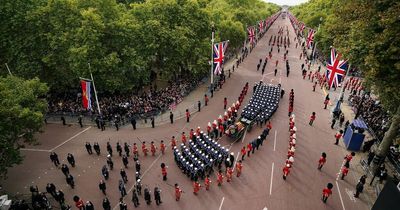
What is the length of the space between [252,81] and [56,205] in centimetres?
2719

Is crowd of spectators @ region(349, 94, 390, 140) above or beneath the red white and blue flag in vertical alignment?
beneath

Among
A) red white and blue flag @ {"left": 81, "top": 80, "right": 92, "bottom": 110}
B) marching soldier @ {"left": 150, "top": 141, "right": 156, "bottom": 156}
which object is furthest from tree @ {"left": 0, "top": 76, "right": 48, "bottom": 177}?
marching soldier @ {"left": 150, "top": 141, "right": 156, "bottom": 156}

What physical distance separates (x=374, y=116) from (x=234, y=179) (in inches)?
638

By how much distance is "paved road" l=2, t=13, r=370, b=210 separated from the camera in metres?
16.8

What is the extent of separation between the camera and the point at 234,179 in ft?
60.5

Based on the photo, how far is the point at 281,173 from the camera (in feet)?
62.8

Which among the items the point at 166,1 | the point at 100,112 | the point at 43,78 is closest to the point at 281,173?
the point at 100,112

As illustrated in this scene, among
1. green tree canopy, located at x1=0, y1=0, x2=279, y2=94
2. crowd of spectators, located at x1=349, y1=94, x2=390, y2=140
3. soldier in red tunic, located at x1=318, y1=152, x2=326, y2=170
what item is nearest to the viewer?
soldier in red tunic, located at x1=318, y1=152, x2=326, y2=170

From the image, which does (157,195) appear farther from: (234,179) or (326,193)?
(326,193)

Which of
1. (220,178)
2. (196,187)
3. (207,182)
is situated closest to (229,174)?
(220,178)

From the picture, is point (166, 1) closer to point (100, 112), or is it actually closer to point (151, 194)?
point (100, 112)

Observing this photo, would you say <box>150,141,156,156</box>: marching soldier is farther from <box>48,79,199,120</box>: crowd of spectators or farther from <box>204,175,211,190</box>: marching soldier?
<box>48,79,199,120</box>: crowd of spectators

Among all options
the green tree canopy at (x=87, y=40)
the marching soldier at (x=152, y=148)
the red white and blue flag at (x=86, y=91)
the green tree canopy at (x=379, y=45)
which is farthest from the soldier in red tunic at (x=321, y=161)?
the red white and blue flag at (x=86, y=91)

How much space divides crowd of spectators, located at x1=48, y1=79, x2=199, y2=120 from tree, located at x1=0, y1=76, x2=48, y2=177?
22.9ft
